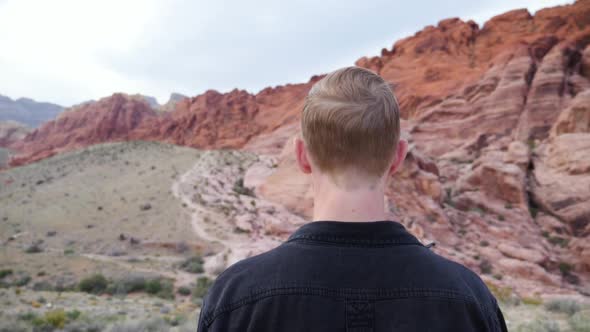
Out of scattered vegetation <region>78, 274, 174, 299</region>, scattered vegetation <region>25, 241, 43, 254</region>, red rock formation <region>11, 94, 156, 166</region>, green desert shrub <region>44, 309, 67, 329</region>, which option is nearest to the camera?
green desert shrub <region>44, 309, 67, 329</region>

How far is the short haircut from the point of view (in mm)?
1357

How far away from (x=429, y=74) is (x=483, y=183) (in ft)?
88.3

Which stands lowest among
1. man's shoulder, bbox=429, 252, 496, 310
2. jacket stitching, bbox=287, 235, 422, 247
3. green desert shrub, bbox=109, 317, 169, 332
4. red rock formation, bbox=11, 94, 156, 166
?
green desert shrub, bbox=109, 317, 169, 332

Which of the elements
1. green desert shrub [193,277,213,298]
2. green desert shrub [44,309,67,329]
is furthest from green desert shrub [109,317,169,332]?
green desert shrub [193,277,213,298]

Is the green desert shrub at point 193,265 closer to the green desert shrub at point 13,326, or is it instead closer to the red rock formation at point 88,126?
the green desert shrub at point 13,326

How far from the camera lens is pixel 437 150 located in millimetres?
31016

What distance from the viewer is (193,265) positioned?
14.3 m

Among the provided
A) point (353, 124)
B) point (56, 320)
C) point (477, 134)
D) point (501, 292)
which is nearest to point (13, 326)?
point (56, 320)

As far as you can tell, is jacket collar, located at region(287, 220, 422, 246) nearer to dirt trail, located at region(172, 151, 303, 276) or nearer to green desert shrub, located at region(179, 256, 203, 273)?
dirt trail, located at region(172, 151, 303, 276)

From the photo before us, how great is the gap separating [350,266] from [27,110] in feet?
680

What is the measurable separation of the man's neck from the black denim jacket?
5 centimetres

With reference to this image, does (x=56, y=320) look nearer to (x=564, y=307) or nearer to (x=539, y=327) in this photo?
(x=539, y=327)

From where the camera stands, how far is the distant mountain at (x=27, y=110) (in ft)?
498

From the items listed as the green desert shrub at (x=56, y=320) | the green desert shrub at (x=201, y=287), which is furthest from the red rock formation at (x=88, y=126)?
the green desert shrub at (x=56, y=320)
